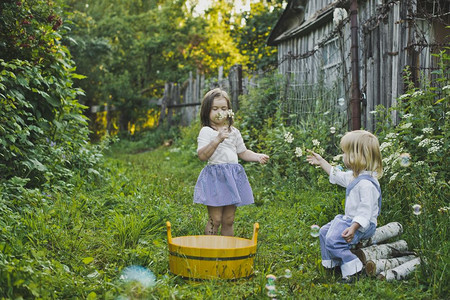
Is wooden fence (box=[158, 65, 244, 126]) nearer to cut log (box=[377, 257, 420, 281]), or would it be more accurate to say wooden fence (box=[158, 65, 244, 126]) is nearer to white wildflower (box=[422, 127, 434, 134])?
white wildflower (box=[422, 127, 434, 134])

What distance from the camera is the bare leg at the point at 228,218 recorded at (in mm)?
3633

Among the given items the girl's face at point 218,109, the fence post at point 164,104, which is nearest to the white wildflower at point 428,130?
the girl's face at point 218,109

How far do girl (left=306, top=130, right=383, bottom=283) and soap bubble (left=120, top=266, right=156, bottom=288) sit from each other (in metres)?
1.25

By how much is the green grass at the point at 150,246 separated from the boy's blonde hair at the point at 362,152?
2.53 ft

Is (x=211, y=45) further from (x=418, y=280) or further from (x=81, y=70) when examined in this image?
(x=418, y=280)

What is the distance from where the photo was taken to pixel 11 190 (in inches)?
159

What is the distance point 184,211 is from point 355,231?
6.77 ft

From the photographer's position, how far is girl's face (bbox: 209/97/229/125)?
3.61 meters

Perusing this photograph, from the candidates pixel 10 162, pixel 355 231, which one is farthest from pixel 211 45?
pixel 355 231

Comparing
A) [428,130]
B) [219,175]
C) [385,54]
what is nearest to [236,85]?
[385,54]

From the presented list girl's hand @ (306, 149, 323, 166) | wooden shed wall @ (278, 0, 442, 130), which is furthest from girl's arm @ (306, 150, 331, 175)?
wooden shed wall @ (278, 0, 442, 130)

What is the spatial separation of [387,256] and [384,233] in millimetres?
213

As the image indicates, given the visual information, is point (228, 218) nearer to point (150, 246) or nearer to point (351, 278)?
point (150, 246)

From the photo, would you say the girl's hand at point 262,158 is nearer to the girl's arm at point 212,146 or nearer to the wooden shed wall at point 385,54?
the girl's arm at point 212,146
